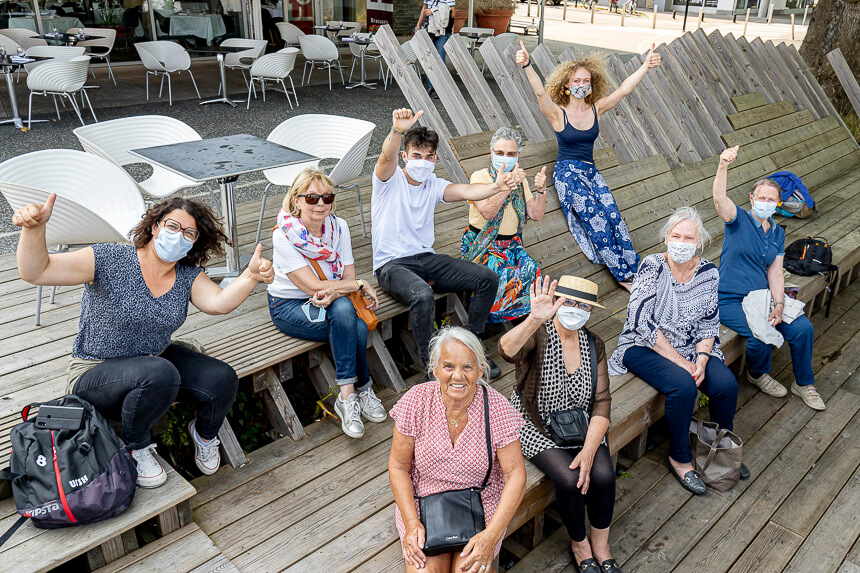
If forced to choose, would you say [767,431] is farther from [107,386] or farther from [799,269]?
[107,386]

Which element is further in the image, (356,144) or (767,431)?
(356,144)

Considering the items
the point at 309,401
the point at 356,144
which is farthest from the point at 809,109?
the point at 309,401

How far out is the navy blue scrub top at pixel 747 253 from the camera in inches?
187

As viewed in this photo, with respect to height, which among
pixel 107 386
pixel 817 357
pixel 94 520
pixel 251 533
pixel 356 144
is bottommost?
pixel 817 357

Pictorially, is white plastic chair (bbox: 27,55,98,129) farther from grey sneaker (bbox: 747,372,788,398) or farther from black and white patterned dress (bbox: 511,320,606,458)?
grey sneaker (bbox: 747,372,788,398)

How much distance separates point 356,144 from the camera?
5055 millimetres

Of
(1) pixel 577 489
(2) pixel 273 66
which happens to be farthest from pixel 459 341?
(2) pixel 273 66

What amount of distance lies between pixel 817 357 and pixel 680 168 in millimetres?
1996

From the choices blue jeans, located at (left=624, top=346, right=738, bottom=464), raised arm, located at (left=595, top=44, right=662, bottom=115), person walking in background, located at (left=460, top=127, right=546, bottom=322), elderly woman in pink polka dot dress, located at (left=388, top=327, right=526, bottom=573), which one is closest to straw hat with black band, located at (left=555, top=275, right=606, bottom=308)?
elderly woman in pink polka dot dress, located at (left=388, top=327, right=526, bottom=573)

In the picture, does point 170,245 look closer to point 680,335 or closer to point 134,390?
point 134,390

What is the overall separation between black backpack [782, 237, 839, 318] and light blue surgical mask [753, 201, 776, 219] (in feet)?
3.56

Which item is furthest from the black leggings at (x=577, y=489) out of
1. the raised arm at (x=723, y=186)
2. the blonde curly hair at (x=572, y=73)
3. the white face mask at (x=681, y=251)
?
the blonde curly hair at (x=572, y=73)

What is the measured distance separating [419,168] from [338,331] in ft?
3.63

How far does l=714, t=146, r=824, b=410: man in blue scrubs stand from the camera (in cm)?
473
